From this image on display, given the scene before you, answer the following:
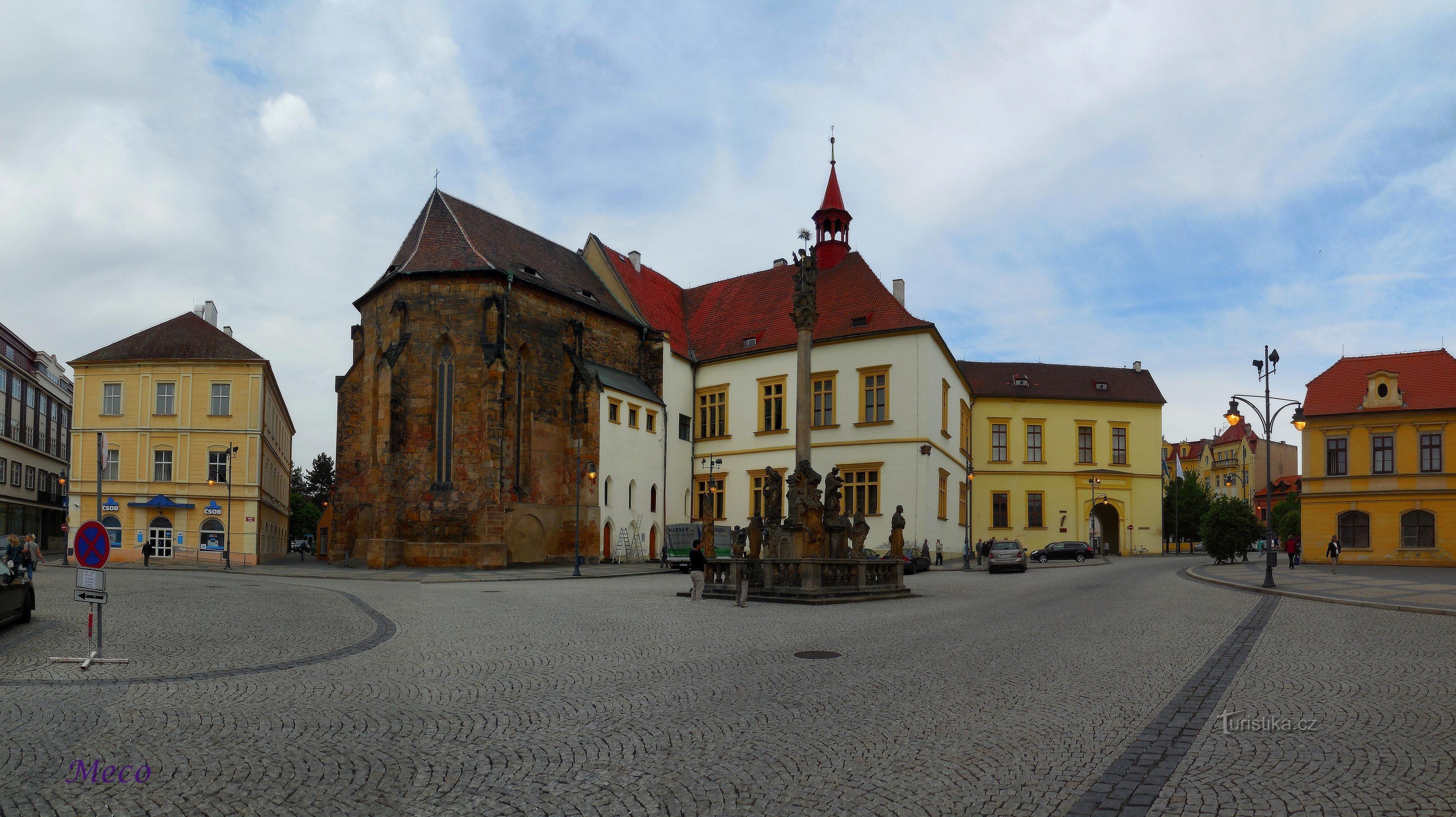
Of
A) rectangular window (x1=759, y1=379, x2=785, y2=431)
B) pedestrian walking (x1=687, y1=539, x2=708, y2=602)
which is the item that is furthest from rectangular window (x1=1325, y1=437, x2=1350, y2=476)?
pedestrian walking (x1=687, y1=539, x2=708, y2=602)

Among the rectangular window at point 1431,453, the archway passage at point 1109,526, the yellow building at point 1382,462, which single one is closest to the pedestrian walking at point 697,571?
the yellow building at point 1382,462

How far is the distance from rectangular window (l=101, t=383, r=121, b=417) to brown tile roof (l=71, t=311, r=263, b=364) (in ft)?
4.43

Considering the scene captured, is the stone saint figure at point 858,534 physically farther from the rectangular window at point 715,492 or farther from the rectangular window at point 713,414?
the rectangular window at point 713,414

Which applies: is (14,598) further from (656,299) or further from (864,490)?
(656,299)

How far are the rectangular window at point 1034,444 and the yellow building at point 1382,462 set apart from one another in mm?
15631

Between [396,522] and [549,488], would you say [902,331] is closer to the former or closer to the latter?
[549,488]

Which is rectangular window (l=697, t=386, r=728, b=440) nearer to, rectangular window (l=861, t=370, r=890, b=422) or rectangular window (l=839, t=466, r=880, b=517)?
rectangular window (l=839, t=466, r=880, b=517)

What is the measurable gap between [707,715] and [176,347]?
51.6m

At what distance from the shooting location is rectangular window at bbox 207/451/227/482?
50000mm

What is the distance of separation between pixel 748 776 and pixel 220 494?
50.8 m

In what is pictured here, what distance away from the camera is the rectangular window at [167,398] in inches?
1971

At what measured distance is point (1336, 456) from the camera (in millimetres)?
46812

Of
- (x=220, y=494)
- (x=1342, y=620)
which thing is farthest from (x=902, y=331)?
(x=220, y=494)

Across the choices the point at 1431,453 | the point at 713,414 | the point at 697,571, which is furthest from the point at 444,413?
the point at 1431,453
